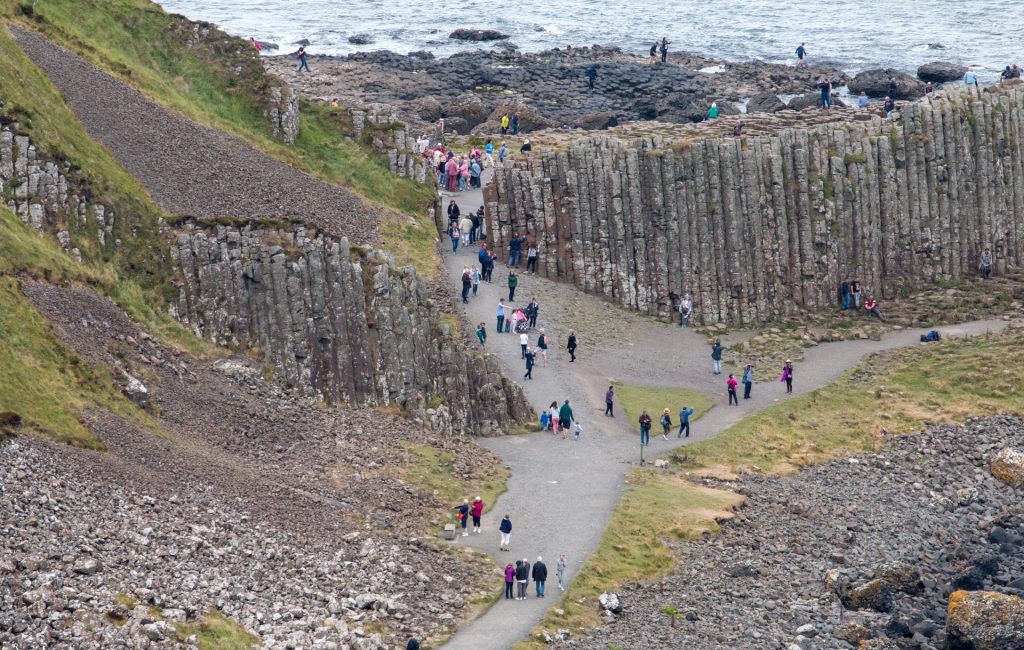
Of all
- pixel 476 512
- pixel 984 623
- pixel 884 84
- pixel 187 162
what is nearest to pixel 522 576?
pixel 476 512

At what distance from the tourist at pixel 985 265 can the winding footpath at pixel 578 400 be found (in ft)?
17.5

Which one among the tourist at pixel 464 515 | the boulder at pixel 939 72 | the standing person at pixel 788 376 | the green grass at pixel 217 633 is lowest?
the standing person at pixel 788 376

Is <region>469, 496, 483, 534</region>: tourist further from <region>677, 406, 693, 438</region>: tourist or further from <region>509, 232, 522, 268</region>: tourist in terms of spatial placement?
<region>509, 232, 522, 268</region>: tourist

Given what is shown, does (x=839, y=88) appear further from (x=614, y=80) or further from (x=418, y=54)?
(x=418, y=54)

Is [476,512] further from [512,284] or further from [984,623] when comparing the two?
[512,284]

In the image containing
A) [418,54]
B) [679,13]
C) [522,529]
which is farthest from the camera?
[679,13]

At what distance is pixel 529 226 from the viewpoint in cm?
9000

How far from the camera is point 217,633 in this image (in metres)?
49.2

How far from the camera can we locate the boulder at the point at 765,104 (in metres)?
120

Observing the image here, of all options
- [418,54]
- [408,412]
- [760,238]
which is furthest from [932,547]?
[418,54]

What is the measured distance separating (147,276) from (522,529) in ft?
61.5

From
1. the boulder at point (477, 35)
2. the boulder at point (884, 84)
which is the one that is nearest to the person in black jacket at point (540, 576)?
the boulder at point (884, 84)

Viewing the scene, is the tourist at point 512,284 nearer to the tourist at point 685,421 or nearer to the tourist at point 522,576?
the tourist at point 685,421

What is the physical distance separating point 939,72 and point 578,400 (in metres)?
64.9
